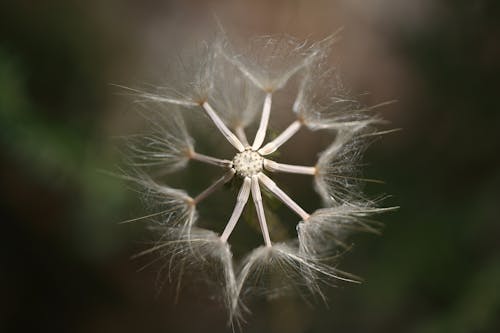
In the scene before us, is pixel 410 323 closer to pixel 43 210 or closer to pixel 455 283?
pixel 455 283

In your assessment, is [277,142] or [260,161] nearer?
[260,161]

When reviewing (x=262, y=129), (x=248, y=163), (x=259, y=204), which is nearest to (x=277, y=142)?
A: (x=262, y=129)

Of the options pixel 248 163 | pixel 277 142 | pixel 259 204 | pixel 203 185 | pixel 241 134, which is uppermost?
pixel 203 185

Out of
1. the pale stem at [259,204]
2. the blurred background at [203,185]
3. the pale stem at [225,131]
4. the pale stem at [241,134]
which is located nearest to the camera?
the pale stem at [259,204]

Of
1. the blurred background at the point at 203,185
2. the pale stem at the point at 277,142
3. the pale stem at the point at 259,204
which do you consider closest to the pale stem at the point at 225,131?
the pale stem at the point at 277,142

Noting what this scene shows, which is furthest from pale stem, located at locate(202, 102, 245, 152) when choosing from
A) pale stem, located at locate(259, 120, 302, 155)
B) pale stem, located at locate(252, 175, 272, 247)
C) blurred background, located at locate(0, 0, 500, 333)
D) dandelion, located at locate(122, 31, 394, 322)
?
blurred background, located at locate(0, 0, 500, 333)

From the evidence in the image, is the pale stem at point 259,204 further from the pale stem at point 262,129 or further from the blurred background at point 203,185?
the blurred background at point 203,185

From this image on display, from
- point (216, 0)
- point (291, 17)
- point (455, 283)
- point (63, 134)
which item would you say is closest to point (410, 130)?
point (455, 283)

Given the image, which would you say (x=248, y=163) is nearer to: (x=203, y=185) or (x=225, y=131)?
(x=225, y=131)
